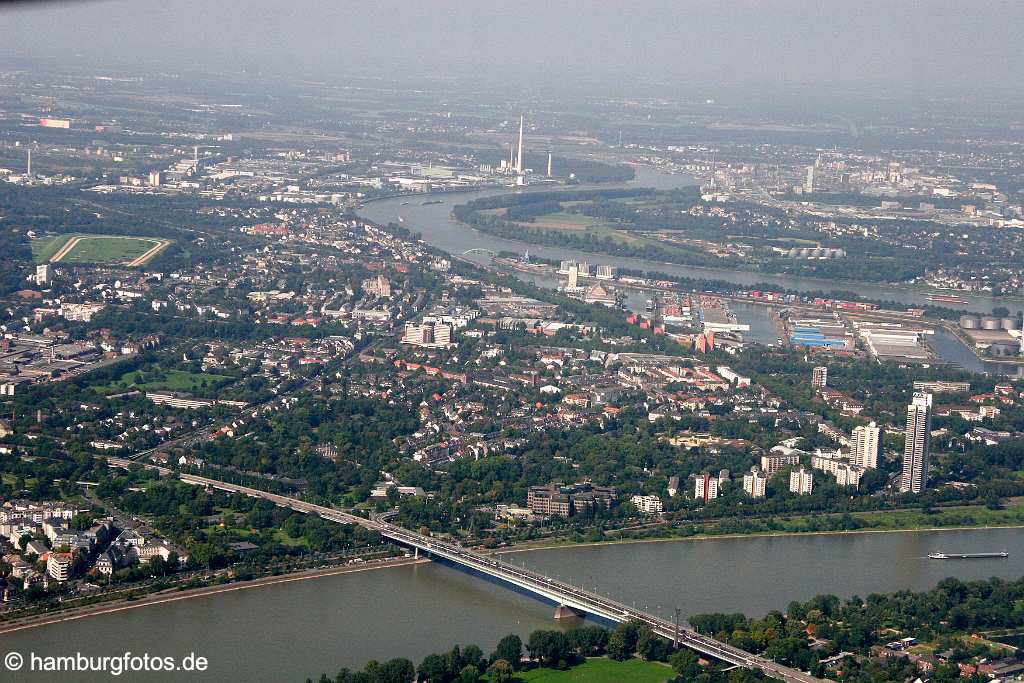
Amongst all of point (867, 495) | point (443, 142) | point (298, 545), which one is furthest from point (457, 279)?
point (443, 142)

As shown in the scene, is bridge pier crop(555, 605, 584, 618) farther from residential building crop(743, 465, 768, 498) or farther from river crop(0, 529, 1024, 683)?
residential building crop(743, 465, 768, 498)

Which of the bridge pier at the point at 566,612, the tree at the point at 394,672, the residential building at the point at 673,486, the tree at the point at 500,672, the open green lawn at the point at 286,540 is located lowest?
the open green lawn at the point at 286,540

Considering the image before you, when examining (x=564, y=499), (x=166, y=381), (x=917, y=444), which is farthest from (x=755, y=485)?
(x=166, y=381)

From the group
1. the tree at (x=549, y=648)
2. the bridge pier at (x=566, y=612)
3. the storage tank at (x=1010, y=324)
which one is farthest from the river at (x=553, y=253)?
the tree at (x=549, y=648)

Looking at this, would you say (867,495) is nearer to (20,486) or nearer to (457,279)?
(20,486)

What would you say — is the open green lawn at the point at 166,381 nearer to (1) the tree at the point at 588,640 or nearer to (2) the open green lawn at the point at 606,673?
(1) the tree at the point at 588,640

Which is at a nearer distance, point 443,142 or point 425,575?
point 425,575

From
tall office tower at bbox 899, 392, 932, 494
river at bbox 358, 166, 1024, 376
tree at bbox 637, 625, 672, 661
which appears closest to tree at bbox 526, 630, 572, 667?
tree at bbox 637, 625, 672, 661
